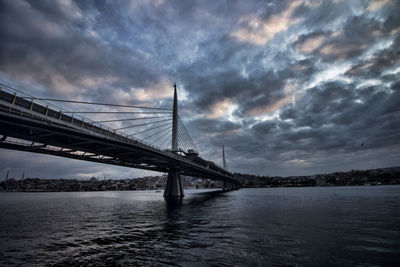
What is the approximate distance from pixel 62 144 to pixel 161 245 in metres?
28.4

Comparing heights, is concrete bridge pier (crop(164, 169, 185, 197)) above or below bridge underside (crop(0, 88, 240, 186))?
below

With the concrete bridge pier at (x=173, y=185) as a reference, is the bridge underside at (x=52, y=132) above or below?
above

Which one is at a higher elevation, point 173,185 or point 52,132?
point 52,132

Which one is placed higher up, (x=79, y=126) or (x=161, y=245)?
(x=79, y=126)

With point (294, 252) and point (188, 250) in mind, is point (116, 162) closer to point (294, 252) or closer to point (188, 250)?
point (188, 250)

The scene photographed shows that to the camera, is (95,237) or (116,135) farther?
(116,135)

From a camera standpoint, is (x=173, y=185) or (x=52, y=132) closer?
(x=52, y=132)

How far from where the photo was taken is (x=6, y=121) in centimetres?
2169

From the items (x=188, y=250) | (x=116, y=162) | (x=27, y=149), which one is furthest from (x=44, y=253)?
(x=116, y=162)

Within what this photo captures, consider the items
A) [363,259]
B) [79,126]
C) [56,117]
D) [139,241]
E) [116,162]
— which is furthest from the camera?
[116,162]

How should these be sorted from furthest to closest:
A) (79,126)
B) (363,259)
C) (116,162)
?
(116,162), (79,126), (363,259)

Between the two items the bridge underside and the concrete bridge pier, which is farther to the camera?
the concrete bridge pier

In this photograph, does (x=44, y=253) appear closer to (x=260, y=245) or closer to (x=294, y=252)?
(x=260, y=245)

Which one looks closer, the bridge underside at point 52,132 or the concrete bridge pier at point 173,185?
the bridge underside at point 52,132
